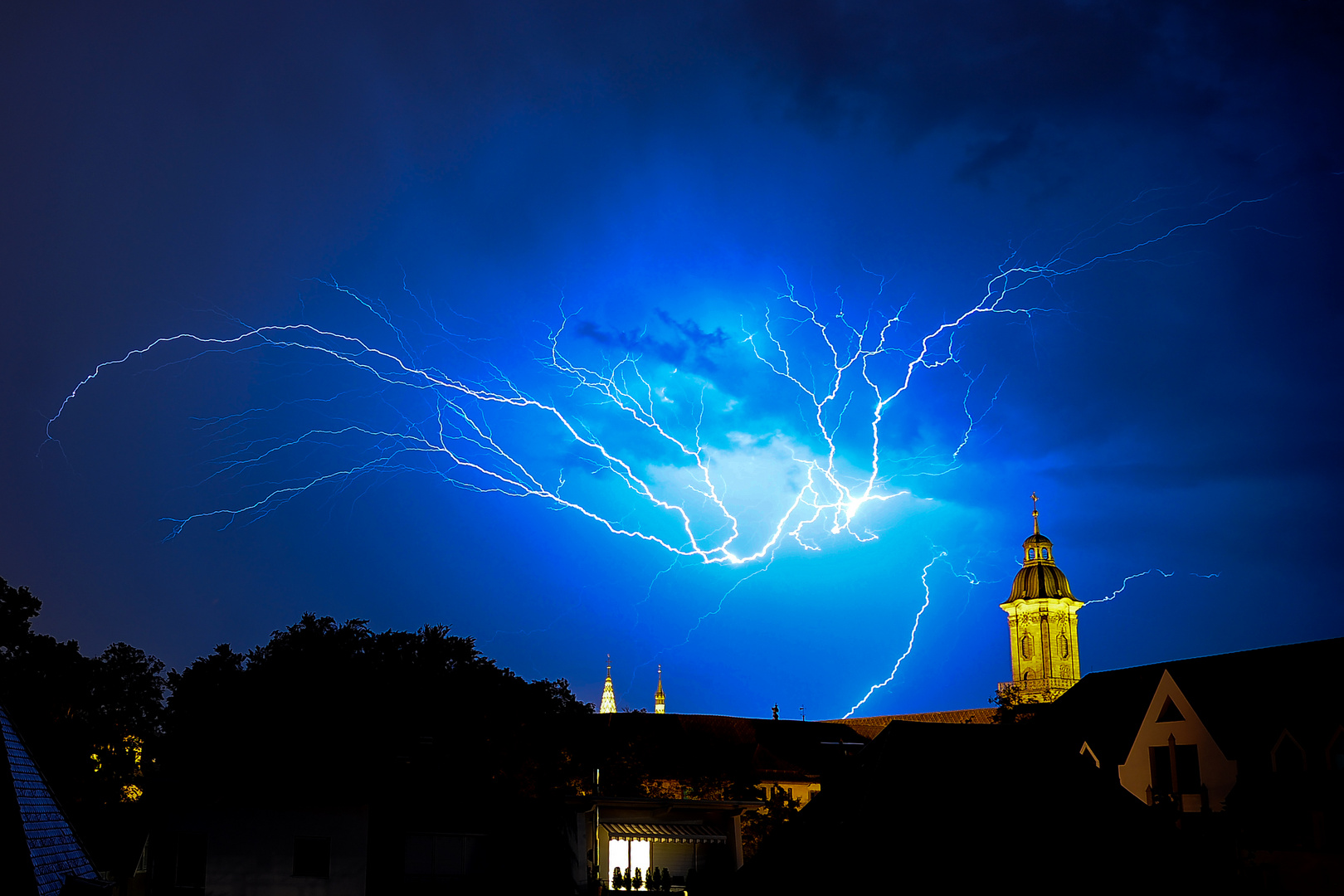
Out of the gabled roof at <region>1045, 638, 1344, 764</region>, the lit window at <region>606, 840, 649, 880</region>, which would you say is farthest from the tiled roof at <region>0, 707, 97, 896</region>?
the gabled roof at <region>1045, 638, 1344, 764</region>

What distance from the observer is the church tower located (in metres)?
85.7

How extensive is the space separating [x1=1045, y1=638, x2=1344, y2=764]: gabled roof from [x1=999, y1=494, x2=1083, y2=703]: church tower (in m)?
52.7

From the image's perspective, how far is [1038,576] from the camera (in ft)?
290

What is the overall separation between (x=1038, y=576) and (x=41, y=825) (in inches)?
3370

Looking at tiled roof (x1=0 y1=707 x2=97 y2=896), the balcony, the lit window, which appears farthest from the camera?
the balcony

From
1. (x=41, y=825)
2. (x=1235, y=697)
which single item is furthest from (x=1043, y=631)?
(x=41, y=825)

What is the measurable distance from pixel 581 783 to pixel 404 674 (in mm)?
7367

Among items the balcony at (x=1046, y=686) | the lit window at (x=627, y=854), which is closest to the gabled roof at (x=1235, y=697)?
the lit window at (x=627, y=854)

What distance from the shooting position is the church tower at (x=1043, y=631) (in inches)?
3374

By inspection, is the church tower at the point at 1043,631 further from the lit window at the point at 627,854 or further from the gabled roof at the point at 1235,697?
the lit window at the point at 627,854

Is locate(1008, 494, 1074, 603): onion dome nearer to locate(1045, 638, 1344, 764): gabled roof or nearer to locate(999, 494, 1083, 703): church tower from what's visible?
locate(999, 494, 1083, 703): church tower

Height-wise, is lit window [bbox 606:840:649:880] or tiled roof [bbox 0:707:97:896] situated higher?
tiled roof [bbox 0:707:97:896]

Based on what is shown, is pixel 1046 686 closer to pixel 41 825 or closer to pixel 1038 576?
pixel 1038 576

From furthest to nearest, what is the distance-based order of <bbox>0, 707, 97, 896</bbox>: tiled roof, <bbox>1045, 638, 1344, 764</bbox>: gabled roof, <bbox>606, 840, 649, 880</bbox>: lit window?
1. <bbox>1045, 638, 1344, 764</bbox>: gabled roof
2. <bbox>606, 840, 649, 880</bbox>: lit window
3. <bbox>0, 707, 97, 896</bbox>: tiled roof
